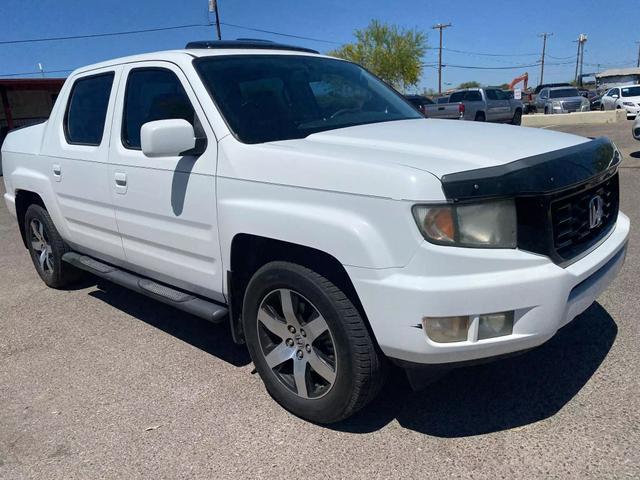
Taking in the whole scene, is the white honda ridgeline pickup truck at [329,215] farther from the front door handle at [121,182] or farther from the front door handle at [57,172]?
the front door handle at [57,172]

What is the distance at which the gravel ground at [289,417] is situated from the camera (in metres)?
2.59

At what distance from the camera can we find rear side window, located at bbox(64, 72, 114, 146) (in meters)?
4.12

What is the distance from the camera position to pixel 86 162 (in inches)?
162

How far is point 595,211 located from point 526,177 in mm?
Answer: 712

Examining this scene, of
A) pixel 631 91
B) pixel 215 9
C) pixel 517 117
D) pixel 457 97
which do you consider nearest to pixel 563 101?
pixel 517 117

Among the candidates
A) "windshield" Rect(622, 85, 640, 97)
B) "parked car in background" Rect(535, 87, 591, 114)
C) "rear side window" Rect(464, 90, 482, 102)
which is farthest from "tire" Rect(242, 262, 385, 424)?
"windshield" Rect(622, 85, 640, 97)

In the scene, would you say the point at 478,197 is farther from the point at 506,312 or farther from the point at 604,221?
the point at 604,221

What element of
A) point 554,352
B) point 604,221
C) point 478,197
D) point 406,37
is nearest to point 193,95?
point 478,197

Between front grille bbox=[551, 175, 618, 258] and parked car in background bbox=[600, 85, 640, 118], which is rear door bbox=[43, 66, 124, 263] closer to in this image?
front grille bbox=[551, 175, 618, 258]

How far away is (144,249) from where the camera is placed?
376 cm

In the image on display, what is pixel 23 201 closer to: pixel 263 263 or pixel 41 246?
pixel 41 246

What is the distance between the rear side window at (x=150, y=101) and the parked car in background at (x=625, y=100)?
1028 inches

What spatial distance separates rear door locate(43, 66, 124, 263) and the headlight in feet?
8.08

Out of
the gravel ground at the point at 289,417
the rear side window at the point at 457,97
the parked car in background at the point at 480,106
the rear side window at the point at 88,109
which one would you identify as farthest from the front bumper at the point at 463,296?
the rear side window at the point at 457,97
